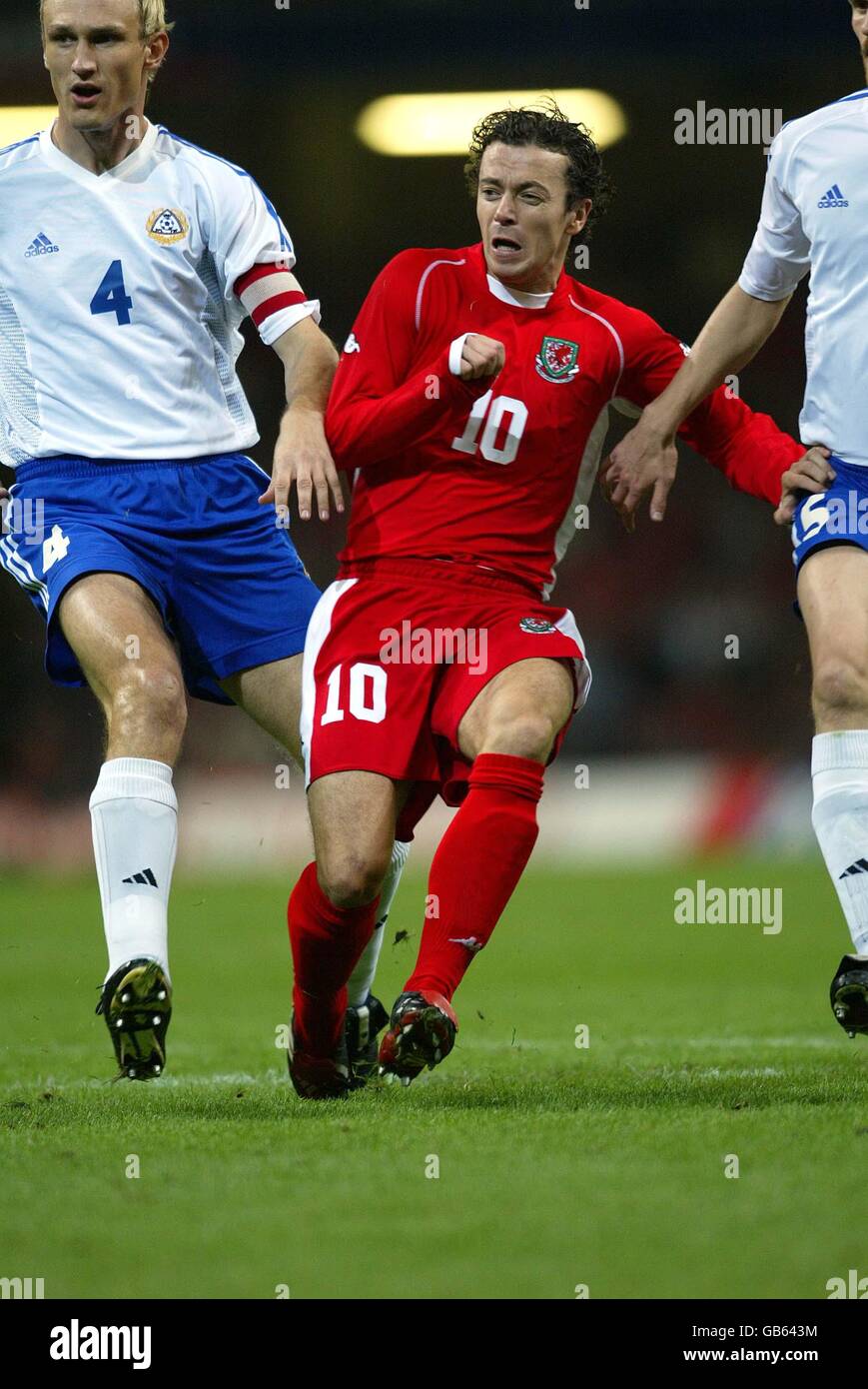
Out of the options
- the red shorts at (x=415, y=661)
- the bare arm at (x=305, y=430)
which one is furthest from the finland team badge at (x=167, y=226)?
the red shorts at (x=415, y=661)

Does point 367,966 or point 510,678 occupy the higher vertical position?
point 510,678

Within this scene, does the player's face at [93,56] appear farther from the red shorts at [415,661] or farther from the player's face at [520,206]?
the red shorts at [415,661]

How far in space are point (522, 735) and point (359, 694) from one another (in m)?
0.47

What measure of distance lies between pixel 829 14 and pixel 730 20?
700 millimetres

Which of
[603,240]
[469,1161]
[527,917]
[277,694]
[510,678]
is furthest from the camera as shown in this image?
[603,240]

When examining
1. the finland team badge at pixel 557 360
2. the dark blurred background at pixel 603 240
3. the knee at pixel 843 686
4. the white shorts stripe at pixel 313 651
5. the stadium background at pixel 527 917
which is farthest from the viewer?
the dark blurred background at pixel 603 240

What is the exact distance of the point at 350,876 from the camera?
394 cm

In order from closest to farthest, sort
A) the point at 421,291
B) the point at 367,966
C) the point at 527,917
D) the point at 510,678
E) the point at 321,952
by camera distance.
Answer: the point at 510,678 → the point at 321,952 → the point at 421,291 → the point at 367,966 → the point at 527,917

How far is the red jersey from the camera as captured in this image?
425cm

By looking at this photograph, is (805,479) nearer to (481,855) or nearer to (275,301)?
(481,855)

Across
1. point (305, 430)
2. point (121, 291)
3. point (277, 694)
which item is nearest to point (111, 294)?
point (121, 291)

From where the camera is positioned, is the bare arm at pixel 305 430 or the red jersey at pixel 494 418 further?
the red jersey at pixel 494 418

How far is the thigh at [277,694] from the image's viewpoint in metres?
4.41

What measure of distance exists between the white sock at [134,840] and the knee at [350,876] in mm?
349
